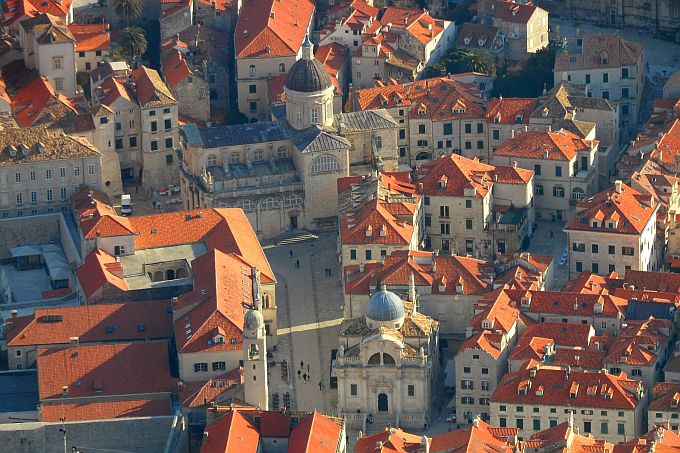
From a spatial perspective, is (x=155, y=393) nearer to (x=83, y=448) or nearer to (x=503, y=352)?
(x=83, y=448)

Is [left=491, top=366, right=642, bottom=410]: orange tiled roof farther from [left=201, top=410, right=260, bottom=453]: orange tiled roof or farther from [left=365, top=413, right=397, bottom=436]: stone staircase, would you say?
[left=201, top=410, right=260, bottom=453]: orange tiled roof

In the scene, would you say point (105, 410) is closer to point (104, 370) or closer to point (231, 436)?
point (104, 370)

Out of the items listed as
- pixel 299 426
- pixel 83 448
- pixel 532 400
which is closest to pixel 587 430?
pixel 532 400

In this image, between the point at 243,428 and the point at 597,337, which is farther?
the point at 597,337

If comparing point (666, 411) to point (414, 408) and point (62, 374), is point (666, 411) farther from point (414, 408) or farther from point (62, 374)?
point (62, 374)

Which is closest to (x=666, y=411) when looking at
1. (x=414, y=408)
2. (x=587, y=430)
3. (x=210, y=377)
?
(x=587, y=430)

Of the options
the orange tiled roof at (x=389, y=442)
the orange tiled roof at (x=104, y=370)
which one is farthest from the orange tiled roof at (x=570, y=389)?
the orange tiled roof at (x=104, y=370)
